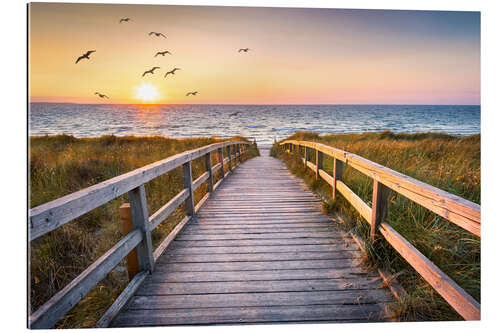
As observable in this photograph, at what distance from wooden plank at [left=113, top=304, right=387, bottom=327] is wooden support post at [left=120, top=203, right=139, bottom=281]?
450 mm

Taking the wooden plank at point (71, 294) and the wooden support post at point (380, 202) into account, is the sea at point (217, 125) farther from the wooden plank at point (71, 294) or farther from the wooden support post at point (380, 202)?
the wooden support post at point (380, 202)

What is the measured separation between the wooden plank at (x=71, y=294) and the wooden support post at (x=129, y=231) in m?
0.24

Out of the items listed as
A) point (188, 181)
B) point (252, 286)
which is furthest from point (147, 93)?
point (252, 286)

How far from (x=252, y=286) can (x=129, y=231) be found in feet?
3.55

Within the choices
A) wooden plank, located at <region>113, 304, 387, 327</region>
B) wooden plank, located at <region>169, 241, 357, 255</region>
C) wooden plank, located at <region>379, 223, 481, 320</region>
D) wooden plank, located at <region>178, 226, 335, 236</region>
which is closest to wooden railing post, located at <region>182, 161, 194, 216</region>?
wooden plank, located at <region>178, 226, 335, 236</region>

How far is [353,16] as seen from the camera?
3.45 meters

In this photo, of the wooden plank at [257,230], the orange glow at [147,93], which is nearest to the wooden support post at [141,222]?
the wooden plank at [257,230]

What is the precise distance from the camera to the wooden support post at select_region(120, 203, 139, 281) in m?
2.15

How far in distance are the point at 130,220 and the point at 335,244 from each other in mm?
2008

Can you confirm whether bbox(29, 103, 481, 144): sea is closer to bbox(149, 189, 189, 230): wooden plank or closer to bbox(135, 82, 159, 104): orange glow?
bbox(149, 189, 189, 230): wooden plank

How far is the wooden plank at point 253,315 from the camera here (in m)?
1.83
